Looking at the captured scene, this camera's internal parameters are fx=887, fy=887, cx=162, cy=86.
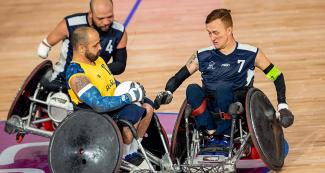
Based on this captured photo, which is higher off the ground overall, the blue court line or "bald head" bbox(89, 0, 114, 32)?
"bald head" bbox(89, 0, 114, 32)

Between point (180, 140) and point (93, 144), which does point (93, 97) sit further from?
point (180, 140)

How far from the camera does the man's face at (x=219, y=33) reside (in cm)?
695

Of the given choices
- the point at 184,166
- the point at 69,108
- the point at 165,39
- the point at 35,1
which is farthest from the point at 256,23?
the point at 184,166

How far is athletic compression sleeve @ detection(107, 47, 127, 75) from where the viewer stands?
794cm

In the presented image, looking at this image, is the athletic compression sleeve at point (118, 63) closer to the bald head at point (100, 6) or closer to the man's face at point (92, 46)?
the bald head at point (100, 6)

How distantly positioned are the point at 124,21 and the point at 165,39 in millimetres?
1118

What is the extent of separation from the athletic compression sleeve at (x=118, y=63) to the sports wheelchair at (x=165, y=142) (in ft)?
1.62

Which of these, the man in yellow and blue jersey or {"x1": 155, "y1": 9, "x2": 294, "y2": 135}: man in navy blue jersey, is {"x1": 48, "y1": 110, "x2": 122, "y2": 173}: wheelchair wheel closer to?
the man in yellow and blue jersey

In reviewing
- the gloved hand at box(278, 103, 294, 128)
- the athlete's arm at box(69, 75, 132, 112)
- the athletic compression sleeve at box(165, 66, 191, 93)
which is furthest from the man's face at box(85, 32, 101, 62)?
the gloved hand at box(278, 103, 294, 128)

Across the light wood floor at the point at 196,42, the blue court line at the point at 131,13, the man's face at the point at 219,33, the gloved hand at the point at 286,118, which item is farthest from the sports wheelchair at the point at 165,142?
the blue court line at the point at 131,13

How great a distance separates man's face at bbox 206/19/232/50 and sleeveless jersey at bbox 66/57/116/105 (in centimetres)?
87

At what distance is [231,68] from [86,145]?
4.57 feet

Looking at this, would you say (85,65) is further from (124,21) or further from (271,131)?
(124,21)

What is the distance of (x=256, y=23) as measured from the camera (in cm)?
1195
